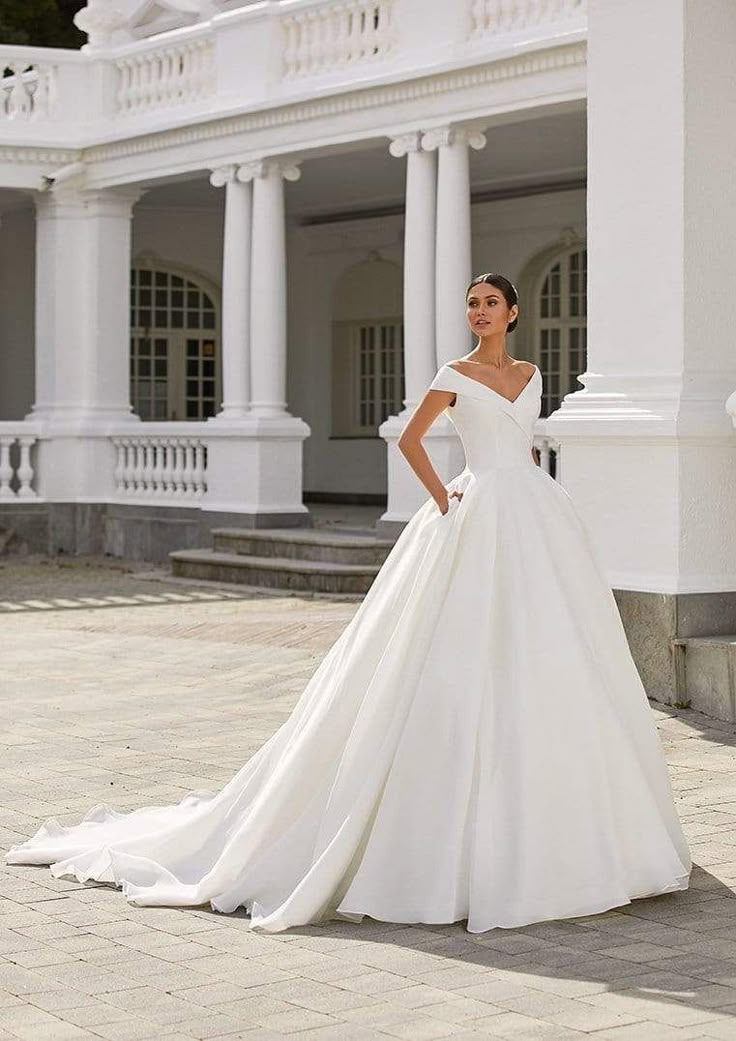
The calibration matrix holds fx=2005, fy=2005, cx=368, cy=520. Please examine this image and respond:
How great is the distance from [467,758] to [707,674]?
3531mm

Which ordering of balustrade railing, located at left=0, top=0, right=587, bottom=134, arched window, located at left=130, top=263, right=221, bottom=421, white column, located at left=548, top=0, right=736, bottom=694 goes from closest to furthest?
white column, located at left=548, top=0, right=736, bottom=694 → balustrade railing, located at left=0, top=0, right=587, bottom=134 → arched window, located at left=130, top=263, right=221, bottom=421

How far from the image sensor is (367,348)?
24.8 meters

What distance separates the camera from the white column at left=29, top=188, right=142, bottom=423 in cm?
2009

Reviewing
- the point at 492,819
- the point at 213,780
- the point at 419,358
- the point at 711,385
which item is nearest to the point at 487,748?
the point at 492,819

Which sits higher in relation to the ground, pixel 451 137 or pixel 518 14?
pixel 518 14

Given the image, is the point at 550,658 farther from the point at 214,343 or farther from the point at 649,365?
the point at 214,343

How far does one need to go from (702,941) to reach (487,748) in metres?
0.75

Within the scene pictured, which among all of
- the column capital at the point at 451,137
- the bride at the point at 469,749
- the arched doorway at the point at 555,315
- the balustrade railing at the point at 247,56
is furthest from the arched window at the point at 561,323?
the bride at the point at 469,749

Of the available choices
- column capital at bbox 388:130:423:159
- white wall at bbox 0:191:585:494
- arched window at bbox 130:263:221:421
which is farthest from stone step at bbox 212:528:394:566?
arched window at bbox 130:263:221:421

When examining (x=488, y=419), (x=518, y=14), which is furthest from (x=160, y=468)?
(x=488, y=419)

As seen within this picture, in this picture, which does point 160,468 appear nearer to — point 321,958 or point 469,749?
point 469,749

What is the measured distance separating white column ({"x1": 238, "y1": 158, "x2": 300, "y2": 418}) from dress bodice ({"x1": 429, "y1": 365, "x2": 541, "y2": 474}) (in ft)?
40.5

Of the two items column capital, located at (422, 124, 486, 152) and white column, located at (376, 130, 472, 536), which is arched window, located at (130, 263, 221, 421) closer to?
white column, located at (376, 130, 472, 536)

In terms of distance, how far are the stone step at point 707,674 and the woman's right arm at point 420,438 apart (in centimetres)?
318
